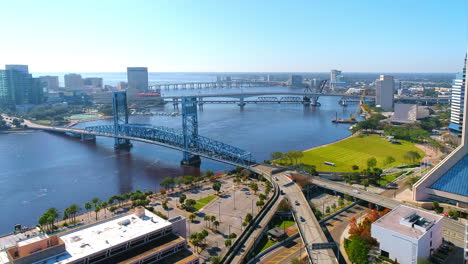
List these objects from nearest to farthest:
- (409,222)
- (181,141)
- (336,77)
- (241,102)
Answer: (409,222) → (181,141) → (241,102) → (336,77)

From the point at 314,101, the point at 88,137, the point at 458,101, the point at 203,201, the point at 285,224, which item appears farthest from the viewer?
the point at 314,101

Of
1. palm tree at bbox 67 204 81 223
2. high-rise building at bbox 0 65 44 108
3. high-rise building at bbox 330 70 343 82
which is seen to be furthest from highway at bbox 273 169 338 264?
high-rise building at bbox 330 70 343 82

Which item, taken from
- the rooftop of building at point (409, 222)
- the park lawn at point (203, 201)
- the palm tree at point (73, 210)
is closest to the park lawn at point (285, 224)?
the rooftop of building at point (409, 222)

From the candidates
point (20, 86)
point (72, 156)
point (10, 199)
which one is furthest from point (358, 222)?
point (20, 86)

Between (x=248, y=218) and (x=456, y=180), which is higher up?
(x=456, y=180)

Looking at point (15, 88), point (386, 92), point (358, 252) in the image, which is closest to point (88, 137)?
point (15, 88)

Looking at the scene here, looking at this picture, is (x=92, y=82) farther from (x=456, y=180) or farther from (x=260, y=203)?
(x=456, y=180)

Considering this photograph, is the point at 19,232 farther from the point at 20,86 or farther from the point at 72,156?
the point at 20,86

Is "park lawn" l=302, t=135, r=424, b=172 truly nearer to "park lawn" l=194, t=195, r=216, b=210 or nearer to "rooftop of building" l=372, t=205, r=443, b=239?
"park lawn" l=194, t=195, r=216, b=210
